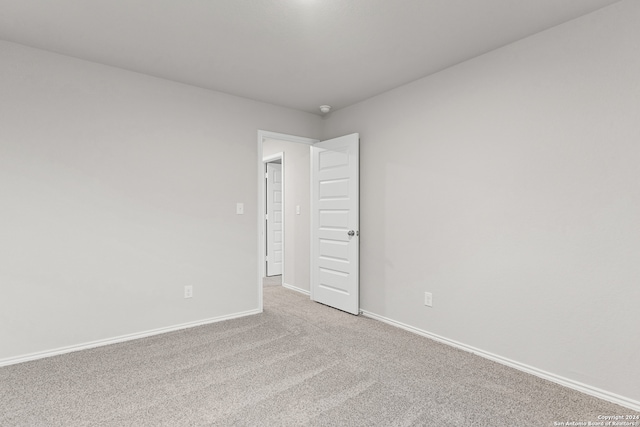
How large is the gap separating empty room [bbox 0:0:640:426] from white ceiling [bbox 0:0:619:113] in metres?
0.02

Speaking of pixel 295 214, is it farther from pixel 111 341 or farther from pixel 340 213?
pixel 111 341

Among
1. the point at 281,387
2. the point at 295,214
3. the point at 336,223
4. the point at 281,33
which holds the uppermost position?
the point at 281,33

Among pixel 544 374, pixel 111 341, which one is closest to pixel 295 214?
pixel 111 341

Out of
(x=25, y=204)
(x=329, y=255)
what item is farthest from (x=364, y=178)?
(x=25, y=204)

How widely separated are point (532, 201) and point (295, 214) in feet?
10.3

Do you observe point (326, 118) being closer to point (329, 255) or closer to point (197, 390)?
point (329, 255)

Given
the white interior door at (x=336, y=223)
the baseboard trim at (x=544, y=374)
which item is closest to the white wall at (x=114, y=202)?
the white interior door at (x=336, y=223)

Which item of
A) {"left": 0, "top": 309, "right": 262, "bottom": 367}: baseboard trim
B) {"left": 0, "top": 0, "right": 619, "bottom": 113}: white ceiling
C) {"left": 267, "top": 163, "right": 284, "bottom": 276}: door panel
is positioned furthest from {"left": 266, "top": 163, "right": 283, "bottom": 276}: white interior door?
{"left": 0, "top": 0, "right": 619, "bottom": 113}: white ceiling

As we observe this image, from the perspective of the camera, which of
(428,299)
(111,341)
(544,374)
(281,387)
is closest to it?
(281,387)

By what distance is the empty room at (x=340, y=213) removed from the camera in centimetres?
198

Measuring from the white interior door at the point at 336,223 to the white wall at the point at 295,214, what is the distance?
1.24 ft

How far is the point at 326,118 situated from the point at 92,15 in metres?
2.68

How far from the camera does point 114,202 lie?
9.41 ft

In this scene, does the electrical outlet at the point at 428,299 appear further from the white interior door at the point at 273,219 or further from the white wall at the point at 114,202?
the white interior door at the point at 273,219
